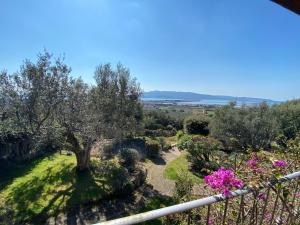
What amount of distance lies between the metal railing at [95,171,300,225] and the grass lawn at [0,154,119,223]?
936 cm

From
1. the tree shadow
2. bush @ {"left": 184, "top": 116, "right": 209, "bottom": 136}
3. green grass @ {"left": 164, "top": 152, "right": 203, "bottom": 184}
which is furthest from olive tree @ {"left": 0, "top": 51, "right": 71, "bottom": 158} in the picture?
bush @ {"left": 184, "top": 116, "right": 209, "bottom": 136}

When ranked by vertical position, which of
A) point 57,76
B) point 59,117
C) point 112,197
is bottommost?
point 112,197

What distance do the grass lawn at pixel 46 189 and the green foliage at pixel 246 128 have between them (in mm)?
12548

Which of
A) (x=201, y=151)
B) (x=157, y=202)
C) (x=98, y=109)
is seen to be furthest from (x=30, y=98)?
(x=201, y=151)

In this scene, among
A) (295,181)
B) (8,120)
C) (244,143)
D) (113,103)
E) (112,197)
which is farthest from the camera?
(244,143)

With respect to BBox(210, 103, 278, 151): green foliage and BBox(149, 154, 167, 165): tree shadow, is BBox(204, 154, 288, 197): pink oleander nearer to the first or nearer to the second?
BBox(149, 154, 167, 165): tree shadow

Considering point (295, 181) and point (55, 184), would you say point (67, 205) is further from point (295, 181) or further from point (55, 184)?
point (295, 181)

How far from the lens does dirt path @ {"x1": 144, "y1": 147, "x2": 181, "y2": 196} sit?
14.1 metres

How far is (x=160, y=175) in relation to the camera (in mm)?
16422

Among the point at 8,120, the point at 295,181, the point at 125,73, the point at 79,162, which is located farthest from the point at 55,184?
the point at 295,181

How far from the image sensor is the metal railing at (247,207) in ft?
5.83

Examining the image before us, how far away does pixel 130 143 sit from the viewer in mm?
22797

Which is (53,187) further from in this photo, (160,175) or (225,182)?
(225,182)

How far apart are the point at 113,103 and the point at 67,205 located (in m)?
5.70
